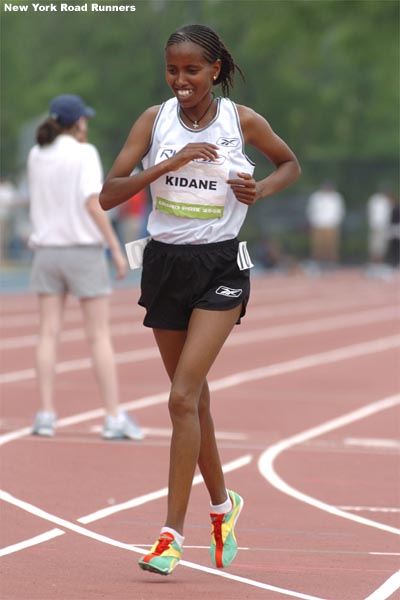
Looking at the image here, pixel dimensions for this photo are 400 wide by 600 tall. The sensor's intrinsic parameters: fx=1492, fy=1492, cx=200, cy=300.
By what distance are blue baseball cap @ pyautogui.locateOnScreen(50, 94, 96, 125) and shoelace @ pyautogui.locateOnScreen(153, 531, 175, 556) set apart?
174 inches

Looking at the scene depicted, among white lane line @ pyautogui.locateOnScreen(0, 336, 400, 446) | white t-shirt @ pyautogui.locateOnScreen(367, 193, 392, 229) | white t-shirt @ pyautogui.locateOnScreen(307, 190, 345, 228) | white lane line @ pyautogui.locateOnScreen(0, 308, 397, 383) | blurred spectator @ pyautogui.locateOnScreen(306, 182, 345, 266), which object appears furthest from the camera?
white t-shirt @ pyautogui.locateOnScreen(367, 193, 392, 229)

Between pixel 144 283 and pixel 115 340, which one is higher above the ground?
pixel 144 283

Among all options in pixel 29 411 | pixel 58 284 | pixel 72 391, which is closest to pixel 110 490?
pixel 58 284

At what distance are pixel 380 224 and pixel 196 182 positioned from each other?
32.1 m

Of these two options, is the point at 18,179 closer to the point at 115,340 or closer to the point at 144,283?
the point at 115,340

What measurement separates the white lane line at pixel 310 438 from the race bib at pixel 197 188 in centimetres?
203

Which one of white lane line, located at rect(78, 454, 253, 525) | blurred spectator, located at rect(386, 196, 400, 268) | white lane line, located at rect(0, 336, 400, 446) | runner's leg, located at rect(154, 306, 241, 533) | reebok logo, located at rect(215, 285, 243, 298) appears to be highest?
reebok logo, located at rect(215, 285, 243, 298)

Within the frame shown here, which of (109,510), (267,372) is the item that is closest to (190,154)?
(109,510)

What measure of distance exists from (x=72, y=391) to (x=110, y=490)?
4.52 metres

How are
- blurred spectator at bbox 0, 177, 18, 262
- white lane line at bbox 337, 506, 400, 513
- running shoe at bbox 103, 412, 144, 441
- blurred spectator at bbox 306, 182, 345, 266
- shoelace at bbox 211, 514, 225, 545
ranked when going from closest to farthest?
shoelace at bbox 211, 514, 225, 545
white lane line at bbox 337, 506, 400, 513
running shoe at bbox 103, 412, 144, 441
blurred spectator at bbox 0, 177, 18, 262
blurred spectator at bbox 306, 182, 345, 266

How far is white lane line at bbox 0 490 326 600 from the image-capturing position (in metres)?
5.62

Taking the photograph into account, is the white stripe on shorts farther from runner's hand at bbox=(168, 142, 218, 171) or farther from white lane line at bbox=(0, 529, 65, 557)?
white lane line at bbox=(0, 529, 65, 557)

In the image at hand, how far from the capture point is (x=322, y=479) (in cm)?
841

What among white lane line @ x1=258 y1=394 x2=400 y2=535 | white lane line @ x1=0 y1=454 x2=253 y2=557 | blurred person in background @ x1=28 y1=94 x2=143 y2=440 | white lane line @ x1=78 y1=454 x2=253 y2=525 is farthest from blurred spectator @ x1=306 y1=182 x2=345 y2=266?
white lane line @ x1=78 y1=454 x2=253 y2=525
